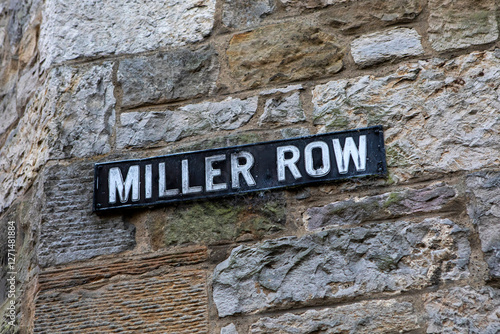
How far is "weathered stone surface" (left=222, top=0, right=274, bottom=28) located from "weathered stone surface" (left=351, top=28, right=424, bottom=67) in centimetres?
40

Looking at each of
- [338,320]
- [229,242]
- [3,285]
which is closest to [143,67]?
[229,242]

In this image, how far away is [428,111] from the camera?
8.54ft

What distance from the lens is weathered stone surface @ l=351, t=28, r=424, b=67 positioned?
8.98 feet

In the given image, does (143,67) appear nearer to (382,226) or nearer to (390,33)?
(390,33)

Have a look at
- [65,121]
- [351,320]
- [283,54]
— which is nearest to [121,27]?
[65,121]

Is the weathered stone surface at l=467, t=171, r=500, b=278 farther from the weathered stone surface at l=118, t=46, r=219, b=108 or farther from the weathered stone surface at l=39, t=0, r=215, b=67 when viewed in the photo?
the weathered stone surface at l=39, t=0, r=215, b=67

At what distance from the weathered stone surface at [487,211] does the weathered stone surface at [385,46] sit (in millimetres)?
565

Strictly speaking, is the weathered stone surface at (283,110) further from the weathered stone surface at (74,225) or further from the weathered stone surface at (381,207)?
the weathered stone surface at (74,225)

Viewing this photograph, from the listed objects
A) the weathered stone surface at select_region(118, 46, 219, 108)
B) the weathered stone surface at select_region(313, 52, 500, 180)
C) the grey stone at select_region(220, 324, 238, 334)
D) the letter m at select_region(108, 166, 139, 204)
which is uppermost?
the weathered stone surface at select_region(118, 46, 219, 108)

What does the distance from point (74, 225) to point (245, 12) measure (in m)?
1.09

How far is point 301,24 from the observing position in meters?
2.90

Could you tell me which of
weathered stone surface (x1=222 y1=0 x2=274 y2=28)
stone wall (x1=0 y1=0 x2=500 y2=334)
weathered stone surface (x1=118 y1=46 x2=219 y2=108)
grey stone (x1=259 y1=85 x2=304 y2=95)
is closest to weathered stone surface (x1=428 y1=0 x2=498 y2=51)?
stone wall (x1=0 y1=0 x2=500 y2=334)

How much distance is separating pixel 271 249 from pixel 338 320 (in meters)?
0.34

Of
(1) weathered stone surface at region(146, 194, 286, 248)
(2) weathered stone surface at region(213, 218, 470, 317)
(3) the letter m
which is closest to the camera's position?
(2) weathered stone surface at region(213, 218, 470, 317)
